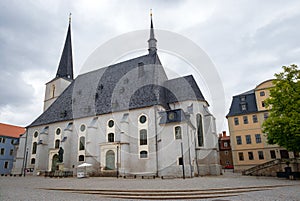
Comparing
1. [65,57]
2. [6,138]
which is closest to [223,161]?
[65,57]

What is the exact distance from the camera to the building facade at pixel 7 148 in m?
43.7

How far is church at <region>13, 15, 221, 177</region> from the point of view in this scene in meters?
25.3

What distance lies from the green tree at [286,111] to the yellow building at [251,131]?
11379 mm

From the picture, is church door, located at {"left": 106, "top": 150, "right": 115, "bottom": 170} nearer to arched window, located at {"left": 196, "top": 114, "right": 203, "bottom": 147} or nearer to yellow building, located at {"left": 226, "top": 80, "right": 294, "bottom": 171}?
arched window, located at {"left": 196, "top": 114, "right": 203, "bottom": 147}

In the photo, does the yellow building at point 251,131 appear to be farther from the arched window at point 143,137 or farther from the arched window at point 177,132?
the arched window at point 143,137

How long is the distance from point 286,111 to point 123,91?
20.7 meters

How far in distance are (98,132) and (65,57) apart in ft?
72.7

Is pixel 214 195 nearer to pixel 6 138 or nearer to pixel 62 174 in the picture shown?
pixel 62 174

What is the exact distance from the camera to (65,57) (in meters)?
44.7

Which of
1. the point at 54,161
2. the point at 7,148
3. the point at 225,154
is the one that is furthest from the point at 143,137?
the point at 7,148

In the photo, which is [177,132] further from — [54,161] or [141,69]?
[54,161]

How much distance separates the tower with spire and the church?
12.8 feet

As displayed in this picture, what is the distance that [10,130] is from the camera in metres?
47.9

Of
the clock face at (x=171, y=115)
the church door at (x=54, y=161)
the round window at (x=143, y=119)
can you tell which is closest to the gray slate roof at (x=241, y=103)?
the clock face at (x=171, y=115)
